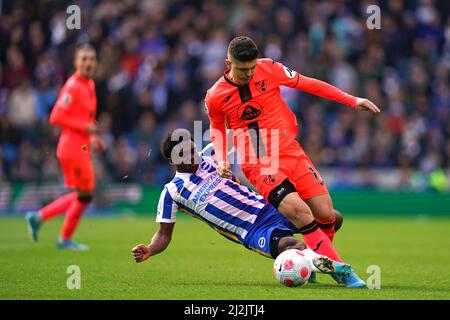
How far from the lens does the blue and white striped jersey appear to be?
833 centimetres

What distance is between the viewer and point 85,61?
1242cm

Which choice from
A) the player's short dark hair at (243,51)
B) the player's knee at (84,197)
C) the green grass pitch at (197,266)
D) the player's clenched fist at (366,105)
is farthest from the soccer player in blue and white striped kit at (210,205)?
the player's knee at (84,197)

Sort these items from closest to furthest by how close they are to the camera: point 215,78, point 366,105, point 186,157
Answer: point 366,105 < point 186,157 < point 215,78

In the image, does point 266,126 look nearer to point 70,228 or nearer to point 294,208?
point 294,208

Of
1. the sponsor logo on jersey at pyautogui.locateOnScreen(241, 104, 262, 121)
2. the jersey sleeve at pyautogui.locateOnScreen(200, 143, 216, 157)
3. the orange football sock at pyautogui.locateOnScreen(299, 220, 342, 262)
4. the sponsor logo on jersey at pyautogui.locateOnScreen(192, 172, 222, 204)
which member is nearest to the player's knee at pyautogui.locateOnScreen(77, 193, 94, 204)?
the jersey sleeve at pyautogui.locateOnScreen(200, 143, 216, 157)

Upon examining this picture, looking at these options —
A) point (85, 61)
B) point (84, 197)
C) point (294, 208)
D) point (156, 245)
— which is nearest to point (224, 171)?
point (294, 208)

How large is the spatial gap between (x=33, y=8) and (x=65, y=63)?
79.6 inches

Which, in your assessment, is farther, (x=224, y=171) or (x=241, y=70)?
(x=241, y=70)

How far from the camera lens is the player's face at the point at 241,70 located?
7.91 m

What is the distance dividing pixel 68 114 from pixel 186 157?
172 inches

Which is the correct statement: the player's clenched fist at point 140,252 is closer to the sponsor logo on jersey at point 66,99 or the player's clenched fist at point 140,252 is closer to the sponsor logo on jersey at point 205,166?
the sponsor logo on jersey at point 205,166

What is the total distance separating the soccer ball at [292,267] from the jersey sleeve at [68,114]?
17.3ft

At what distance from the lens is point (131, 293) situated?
24.0 feet
